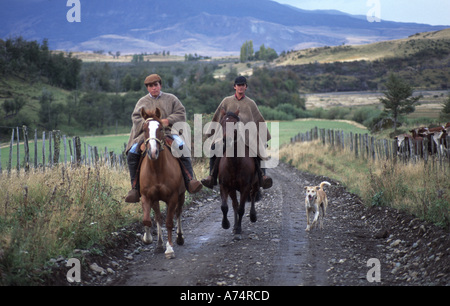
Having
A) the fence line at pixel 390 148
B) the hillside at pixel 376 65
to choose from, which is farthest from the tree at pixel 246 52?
the fence line at pixel 390 148

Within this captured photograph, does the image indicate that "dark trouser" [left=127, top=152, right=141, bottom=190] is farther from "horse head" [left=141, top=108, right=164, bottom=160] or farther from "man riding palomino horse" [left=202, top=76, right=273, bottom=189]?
"man riding palomino horse" [left=202, top=76, right=273, bottom=189]

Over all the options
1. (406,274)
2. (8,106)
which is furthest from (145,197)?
(8,106)

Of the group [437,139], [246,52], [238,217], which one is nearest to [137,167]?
[238,217]

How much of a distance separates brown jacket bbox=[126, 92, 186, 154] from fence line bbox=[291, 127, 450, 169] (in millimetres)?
7354

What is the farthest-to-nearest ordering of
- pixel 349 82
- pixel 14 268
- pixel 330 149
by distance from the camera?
pixel 349 82 → pixel 330 149 → pixel 14 268

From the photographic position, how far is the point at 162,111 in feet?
29.1

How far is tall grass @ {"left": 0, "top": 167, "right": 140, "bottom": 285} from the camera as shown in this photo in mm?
6043

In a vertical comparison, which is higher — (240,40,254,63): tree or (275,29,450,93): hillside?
(240,40,254,63): tree

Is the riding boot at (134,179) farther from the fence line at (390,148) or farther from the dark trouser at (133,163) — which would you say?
the fence line at (390,148)

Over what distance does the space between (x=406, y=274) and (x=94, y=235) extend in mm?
4946

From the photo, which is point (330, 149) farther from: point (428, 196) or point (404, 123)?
point (428, 196)

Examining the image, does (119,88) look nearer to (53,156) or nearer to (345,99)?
(345,99)

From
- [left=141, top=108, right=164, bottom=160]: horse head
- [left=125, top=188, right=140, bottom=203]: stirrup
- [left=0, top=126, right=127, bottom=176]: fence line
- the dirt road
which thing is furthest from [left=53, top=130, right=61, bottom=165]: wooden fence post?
[left=141, top=108, right=164, bottom=160]: horse head
